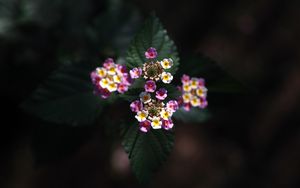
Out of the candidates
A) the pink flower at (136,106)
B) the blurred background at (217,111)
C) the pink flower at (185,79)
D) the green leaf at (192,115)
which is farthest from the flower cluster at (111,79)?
the blurred background at (217,111)

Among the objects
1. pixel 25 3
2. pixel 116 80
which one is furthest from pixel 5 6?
pixel 116 80

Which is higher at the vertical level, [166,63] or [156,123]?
[166,63]

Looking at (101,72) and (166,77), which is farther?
(101,72)

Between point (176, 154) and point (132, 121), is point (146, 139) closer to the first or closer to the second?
point (132, 121)

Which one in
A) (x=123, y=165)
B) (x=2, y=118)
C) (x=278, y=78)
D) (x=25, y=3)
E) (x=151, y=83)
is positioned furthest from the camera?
(x=278, y=78)

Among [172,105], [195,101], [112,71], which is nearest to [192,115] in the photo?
[195,101]

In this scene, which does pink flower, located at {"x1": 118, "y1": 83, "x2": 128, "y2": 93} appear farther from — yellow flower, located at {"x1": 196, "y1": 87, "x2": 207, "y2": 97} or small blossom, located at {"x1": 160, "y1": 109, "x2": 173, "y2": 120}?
yellow flower, located at {"x1": 196, "y1": 87, "x2": 207, "y2": 97}

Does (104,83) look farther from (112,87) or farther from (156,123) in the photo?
(156,123)
